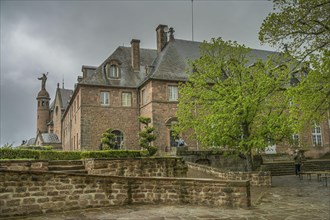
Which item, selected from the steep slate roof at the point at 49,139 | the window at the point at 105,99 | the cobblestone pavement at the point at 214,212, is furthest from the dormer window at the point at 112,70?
the cobblestone pavement at the point at 214,212

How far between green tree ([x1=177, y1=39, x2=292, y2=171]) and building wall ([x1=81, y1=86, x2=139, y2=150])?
36.2 ft

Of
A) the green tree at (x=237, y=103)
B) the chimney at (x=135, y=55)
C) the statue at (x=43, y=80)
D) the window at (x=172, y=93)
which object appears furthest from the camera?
the statue at (x=43, y=80)

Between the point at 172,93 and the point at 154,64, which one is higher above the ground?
the point at 154,64

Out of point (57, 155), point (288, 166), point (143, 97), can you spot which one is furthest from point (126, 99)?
point (288, 166)

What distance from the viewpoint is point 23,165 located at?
40.4ft

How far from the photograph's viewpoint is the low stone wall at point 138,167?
14.2 m

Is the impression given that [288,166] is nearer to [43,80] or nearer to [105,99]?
[105,99]

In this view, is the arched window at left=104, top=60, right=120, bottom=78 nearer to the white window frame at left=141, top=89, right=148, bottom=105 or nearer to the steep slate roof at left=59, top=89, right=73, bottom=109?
the white window frame at left=141, top=89, right=148, bottom=105

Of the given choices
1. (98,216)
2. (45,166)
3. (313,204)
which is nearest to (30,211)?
(98,216)

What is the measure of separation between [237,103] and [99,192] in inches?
372

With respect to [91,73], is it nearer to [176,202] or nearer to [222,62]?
[222,62]

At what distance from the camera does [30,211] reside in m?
9.48

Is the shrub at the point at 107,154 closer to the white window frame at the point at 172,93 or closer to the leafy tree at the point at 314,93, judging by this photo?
Result: the leafy tree at the point at 314,93

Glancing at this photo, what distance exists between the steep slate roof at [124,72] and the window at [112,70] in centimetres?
42
